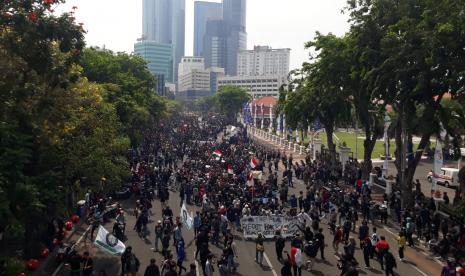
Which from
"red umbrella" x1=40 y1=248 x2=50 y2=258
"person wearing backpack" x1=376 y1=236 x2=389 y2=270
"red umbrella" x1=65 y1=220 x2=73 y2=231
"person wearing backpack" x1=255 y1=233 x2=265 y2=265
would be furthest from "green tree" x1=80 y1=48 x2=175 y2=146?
"person wearing backpack" x1=376 y1=236 x2=389 y2=270

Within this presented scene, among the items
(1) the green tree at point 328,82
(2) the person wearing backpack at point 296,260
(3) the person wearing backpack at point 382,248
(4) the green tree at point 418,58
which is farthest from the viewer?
(1) the green tree at point 328,82

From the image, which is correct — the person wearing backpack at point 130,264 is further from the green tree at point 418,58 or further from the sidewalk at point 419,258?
the green tree at point 418,58

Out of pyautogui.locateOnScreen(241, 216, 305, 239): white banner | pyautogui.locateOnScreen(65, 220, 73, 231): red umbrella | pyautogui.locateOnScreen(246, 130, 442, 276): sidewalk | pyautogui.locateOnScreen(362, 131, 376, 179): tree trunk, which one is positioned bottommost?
pyautogui.locateOnScreen(246, 130, 442, 276): sidewalk

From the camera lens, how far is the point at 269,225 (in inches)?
916

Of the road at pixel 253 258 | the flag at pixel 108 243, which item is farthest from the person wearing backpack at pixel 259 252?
the flag at pixel 108 243

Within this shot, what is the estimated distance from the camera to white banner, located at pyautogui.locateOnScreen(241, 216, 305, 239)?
2309 centimetres

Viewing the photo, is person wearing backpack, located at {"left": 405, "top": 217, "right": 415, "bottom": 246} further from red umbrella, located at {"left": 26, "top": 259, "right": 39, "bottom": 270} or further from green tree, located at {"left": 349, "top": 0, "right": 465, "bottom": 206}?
red umbrella, located at {"left": 26, "top": 259, "right": 39, "bottom": 270}

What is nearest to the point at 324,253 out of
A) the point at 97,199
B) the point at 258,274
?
the point at 258,274

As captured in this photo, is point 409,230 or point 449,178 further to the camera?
point 449,178

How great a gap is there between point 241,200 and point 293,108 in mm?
20114

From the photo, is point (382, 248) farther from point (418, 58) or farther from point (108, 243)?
point (418, 58)

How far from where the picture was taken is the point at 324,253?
70.8 ft

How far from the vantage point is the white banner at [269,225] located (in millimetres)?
23094

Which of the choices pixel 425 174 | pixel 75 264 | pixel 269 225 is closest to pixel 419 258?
pixel 269 225
